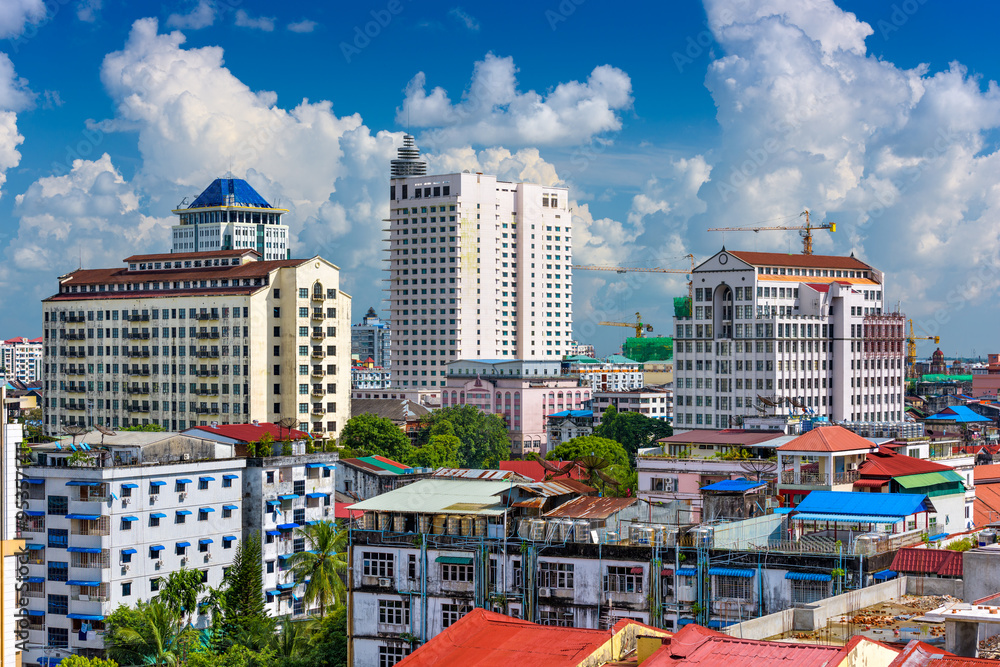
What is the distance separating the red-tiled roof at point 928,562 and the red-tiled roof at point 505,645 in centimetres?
1704

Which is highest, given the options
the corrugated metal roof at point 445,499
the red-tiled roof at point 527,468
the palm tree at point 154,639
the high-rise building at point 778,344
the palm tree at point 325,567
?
the high-rise building at point 778,344

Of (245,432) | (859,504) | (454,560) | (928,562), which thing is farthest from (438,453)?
(928,562)

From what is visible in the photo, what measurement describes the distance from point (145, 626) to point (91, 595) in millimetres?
9045

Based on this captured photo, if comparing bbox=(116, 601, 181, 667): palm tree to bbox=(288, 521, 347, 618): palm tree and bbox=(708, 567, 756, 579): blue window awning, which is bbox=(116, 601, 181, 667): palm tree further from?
bbox=(708, 567, 756, 579): blue window awning

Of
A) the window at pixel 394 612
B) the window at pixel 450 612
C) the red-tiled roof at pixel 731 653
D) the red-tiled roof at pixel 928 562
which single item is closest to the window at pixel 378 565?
the window at pixel 394 612

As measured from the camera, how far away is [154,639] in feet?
Answer: 215

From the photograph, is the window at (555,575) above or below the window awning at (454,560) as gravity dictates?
below

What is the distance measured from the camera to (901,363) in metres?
180

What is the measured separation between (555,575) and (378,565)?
25.5ft

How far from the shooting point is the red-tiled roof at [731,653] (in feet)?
90.5

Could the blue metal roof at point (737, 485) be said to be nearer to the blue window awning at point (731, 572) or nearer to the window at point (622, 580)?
the window at point (622, 580)

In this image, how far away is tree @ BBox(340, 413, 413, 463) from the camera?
523 ft

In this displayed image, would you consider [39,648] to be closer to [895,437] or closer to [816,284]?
[895,437]

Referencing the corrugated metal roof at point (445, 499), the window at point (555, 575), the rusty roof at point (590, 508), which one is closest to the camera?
the window at point (555, 575)
